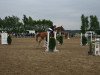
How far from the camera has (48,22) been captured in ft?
378

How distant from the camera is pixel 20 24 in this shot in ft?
357

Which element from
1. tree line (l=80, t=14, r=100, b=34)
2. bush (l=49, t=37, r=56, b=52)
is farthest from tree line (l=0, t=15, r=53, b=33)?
bush (l=49, t=37, r=56, b=52)

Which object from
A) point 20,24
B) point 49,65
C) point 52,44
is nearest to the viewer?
point 49,65

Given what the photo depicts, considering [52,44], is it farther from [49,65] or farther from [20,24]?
[20,24]

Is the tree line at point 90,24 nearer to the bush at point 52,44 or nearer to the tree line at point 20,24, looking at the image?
the tree line at point 20,24

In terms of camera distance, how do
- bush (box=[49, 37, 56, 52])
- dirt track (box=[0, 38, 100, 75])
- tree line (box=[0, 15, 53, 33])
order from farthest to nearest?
tree line (box=[0, 15, 53, 33]) < bush (box=[49, 37, 56, 52]) < dirt track (box=[0, 38, 100, 75])

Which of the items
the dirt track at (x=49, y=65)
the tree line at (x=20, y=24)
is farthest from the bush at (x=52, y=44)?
the tree line at (x=20, y=24)

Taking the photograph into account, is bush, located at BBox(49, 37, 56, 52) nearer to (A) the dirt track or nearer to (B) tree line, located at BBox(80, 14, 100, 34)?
(A) the dirt track

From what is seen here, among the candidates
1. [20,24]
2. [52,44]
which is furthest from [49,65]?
[20,24]

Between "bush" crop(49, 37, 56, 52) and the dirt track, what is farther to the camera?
"bush" crop(49, 37, 56, 52)

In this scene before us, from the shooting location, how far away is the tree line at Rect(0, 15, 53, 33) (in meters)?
107

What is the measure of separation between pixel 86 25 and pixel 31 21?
833 inches

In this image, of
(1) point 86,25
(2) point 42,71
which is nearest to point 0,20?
(1) point 86,25

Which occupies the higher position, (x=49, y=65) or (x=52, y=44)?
(x=52, y=44)
